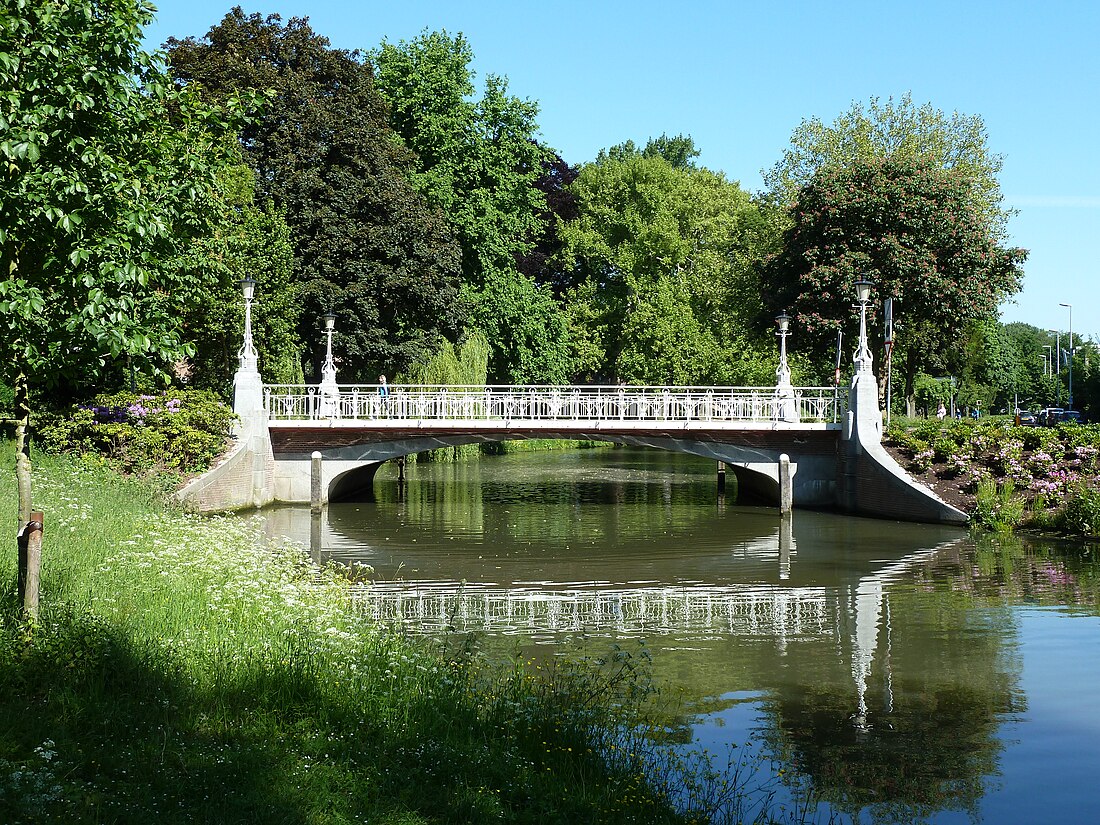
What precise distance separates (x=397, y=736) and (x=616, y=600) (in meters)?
10.8

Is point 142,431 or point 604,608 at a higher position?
point 142,431

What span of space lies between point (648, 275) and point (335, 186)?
22.9 meters

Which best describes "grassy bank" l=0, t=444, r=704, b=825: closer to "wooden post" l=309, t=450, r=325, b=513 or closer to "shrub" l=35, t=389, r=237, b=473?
"shrub" l=35, t=389, r=237, b=473

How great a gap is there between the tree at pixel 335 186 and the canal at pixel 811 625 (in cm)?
867

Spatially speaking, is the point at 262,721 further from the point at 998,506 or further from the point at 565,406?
the point at 565,406

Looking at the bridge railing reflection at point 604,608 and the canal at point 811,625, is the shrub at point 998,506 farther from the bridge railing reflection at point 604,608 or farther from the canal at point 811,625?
the bridge railing reflection at point 604,608

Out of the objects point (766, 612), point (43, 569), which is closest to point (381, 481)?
point (766, 612)

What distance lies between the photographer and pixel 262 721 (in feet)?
27.1

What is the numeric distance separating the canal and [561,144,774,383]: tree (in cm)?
2376

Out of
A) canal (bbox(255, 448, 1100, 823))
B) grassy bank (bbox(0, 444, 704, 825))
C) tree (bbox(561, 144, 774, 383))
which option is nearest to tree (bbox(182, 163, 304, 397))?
canal (bbox(255, 448, 1100, 823))

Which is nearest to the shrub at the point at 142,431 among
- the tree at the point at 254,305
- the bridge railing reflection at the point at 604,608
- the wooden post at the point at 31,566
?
the tree at the point at 254,305

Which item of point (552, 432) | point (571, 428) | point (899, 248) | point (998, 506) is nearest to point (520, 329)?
point (552, 432)

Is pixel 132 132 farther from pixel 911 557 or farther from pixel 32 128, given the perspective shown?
pixel 911 557

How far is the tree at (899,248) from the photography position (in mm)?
37375
